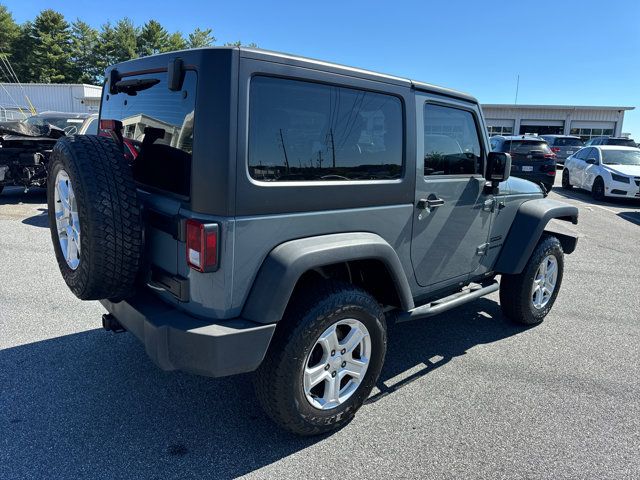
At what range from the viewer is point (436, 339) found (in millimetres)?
4008

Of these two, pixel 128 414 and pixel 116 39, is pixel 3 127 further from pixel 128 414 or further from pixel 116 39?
pixel 116 39

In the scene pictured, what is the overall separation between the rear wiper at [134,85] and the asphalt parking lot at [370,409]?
6.35 ft

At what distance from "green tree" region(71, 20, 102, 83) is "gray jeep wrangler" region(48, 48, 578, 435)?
60686 mm

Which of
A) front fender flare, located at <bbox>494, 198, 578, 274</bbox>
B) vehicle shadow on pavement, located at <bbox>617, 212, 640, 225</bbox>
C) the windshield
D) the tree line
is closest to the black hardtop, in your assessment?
front fender flare, located at <bbox>494, 198, 578, 274</bbox>

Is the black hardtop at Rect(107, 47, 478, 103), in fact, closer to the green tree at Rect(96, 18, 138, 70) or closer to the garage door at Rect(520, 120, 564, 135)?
the garage door at Rect(520, 120, 564, 135)

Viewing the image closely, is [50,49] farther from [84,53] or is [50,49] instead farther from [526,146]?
[526,146]

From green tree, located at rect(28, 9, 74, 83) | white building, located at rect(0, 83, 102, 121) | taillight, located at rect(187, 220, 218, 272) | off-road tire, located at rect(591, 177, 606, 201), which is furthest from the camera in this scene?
green tree, located at rect(28, 9, 74, 83)

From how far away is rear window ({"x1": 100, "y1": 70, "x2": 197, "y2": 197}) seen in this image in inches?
87.7

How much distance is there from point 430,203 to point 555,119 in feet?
136

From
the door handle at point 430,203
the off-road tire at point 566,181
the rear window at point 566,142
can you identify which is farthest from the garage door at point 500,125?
the door handle at point 430,203

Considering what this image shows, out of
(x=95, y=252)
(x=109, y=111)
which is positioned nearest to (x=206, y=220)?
(x=95, y=252)

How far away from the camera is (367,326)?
2.69 metres

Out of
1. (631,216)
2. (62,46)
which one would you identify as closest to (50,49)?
(62,46)

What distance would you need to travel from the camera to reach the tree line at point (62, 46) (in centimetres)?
5150
